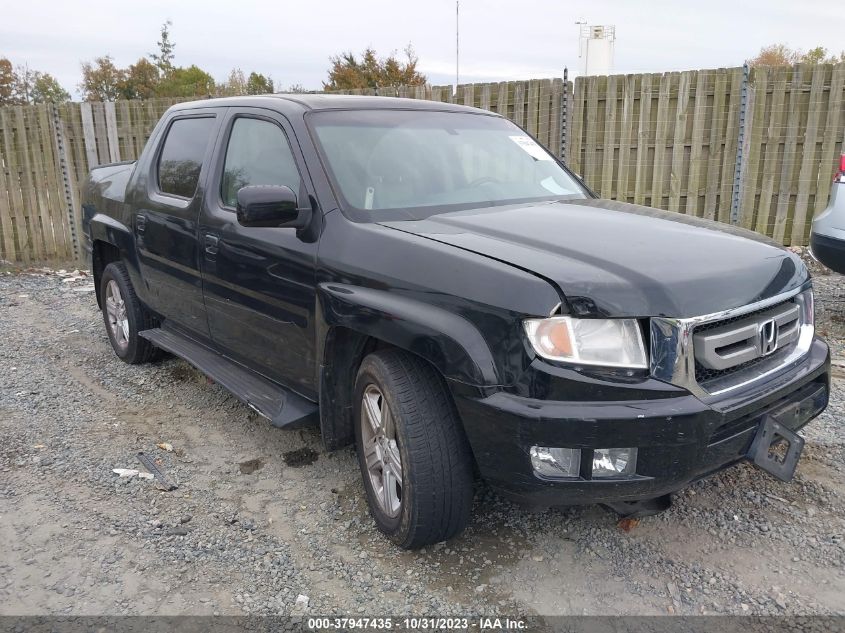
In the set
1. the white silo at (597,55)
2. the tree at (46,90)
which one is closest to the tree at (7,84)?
the tree at (46,90)

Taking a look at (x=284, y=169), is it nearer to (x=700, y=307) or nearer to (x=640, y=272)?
(x=640, y=272)

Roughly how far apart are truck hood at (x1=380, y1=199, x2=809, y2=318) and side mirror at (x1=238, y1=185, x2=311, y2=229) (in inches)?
16.2

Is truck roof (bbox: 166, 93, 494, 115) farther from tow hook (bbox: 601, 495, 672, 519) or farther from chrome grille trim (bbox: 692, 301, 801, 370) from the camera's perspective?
tow hook (bbox: 601, 495, 672, 519)

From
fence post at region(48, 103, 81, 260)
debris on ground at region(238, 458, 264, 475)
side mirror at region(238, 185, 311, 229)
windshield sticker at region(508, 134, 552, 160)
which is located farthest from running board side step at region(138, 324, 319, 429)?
fence post at region(48, 103, 81, 260)

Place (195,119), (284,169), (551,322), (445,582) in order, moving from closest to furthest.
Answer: (551,322)
(445,582)
(284,169)
(195,119)

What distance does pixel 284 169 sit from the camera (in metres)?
3.46

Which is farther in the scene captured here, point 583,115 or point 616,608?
point 583,115

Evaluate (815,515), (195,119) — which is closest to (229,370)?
(195,119)

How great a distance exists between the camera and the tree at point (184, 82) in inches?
1794

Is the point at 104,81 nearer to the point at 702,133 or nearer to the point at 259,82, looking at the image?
the point at 259,82

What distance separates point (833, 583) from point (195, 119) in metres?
4.20

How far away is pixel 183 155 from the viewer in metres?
4.39

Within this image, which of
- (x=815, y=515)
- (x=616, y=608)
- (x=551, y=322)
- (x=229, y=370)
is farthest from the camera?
(x=229, y=370)

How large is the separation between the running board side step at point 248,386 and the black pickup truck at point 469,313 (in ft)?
0.06
